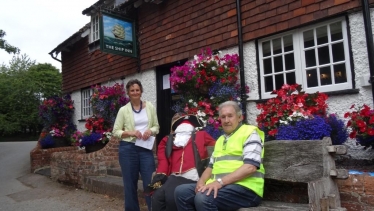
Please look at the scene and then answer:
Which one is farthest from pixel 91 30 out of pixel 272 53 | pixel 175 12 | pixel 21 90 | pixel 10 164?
pixel 21 90

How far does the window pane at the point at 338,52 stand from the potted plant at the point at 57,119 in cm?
863

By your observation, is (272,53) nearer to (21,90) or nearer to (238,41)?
(238,41)

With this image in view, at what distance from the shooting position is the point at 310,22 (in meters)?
4.50

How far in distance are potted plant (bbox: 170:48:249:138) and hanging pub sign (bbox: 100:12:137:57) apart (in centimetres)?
239

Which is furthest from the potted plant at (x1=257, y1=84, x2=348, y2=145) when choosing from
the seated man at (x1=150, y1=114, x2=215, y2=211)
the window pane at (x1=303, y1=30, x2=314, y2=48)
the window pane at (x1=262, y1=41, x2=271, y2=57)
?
the window pane at (x1=262, y1=41, x2=271, y2=57)

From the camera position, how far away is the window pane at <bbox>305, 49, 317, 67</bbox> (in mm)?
4590

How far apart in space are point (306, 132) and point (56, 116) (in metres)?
8.96

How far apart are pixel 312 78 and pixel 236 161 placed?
8.47ft

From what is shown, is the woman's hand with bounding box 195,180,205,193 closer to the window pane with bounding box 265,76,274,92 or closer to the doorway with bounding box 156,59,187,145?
the window pane with bounding box 265,76,274,92

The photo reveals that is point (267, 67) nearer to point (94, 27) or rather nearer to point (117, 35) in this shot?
point (117, 35)

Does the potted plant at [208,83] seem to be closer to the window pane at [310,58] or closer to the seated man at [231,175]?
the window pane at [310,58]

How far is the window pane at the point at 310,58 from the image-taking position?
4.59m

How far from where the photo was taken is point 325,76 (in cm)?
444

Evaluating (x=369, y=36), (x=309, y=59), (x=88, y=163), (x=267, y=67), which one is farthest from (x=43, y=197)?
(x=369, y=36)
